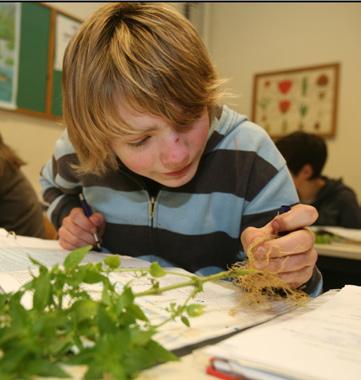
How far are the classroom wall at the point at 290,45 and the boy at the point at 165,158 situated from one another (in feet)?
5.08

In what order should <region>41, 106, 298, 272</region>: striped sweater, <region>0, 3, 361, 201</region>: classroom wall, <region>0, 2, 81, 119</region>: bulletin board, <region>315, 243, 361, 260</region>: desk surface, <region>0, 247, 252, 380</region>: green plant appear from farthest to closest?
<region>0, 3, 361, 201</region>: classroom wall
<region>0, 2, 81, 119</region>: bulletin board
<region>315, 243, 361, 260</region>: desk surface
<region>41, 106, 298, 272</region>: striped sweater
<region>0, 247, 252, 380</region>: green plant

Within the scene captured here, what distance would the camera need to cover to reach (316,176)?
2.51 metres

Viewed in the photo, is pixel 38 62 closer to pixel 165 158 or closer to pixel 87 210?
pixel 87 210

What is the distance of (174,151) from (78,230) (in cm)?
34

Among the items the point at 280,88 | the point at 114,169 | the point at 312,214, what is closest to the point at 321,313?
the point at 312,214

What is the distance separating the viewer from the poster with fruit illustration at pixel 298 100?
2.94 metres

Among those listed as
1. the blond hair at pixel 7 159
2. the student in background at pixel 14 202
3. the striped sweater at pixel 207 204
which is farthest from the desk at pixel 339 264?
the blond hair at pixel 7 159

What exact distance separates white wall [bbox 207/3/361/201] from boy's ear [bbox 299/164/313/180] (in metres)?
0.56

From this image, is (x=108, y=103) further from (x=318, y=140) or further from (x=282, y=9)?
(x=282, y=9)

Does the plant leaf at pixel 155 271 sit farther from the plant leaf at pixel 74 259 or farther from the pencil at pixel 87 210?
the pencil at pixel 87 210

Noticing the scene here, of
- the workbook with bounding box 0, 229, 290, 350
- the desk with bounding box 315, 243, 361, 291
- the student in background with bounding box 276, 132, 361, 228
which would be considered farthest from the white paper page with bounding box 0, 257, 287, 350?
the student in background with bounding box 276, 132, 361, 228

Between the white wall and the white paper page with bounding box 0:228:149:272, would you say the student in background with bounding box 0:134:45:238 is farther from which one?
the white wall

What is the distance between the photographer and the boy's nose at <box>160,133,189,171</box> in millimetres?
686

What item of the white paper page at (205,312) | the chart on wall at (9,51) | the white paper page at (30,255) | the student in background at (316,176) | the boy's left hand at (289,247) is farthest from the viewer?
the student in background at (316,176)
